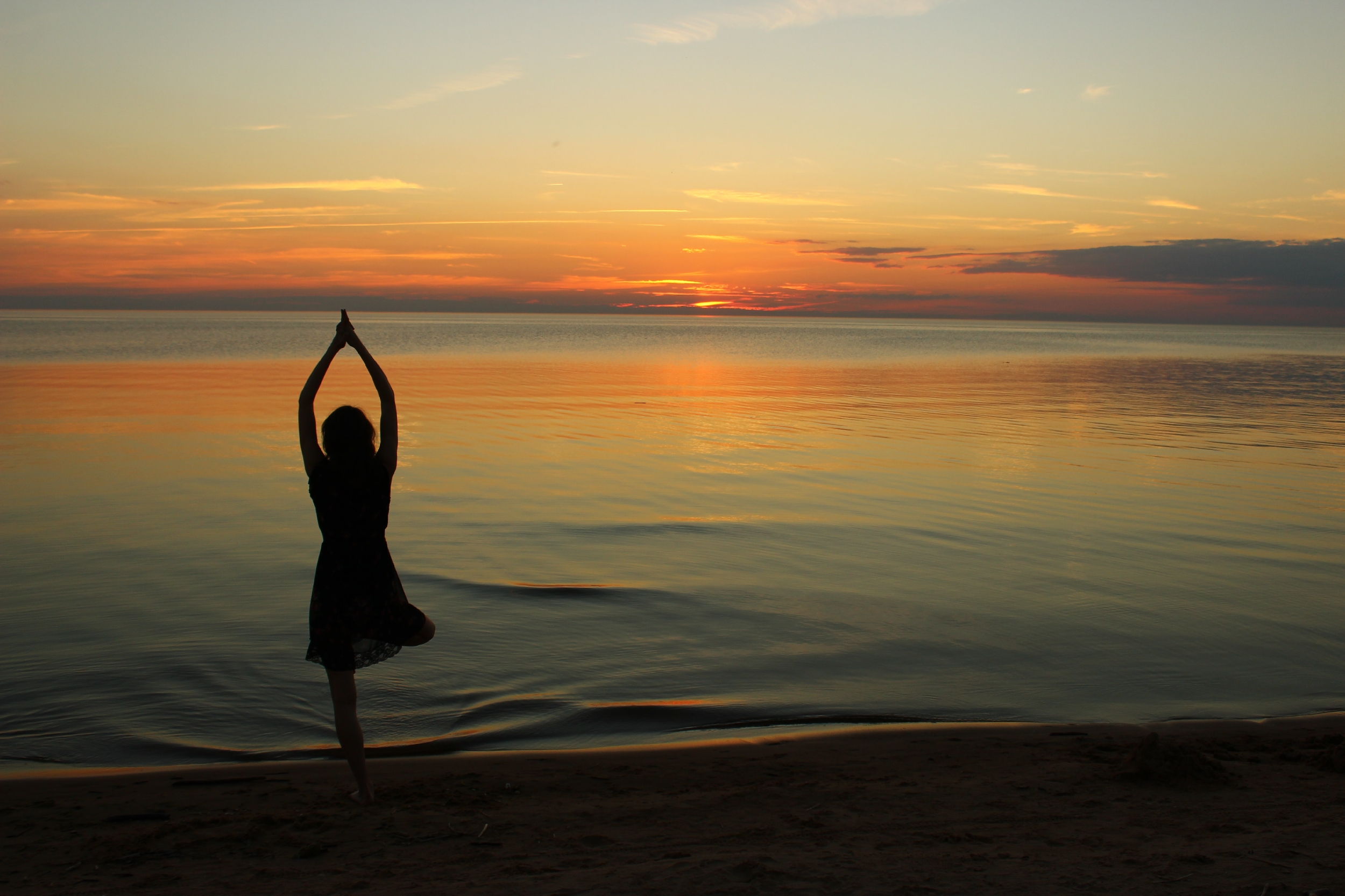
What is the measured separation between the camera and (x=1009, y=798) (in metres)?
4.85

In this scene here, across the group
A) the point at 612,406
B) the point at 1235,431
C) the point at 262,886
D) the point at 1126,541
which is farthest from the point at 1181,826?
the point at 612,406

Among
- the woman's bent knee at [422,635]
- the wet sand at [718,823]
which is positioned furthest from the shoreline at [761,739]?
the woman's bent knee at [422,635]

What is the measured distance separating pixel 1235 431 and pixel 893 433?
8.07 metres

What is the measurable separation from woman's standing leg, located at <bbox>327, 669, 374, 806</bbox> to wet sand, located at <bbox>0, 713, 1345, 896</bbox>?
12cm

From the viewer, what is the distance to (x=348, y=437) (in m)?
4.54

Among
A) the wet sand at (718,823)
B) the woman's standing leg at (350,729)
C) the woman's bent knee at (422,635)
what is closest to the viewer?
the wet sand at (718,823)

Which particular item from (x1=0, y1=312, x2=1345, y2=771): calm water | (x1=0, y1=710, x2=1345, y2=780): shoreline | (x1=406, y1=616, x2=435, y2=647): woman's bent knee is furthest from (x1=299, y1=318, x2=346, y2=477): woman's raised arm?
(x1=0, y1=312, x2=1345, y2=771): calm water

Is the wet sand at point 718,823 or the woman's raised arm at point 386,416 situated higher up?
the woman's raised arm at point 386,416

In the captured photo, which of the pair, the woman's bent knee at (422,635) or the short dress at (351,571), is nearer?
the short dress at (351,571)

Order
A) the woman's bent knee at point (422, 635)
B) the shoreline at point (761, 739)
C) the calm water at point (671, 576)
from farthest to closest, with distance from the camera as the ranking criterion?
the calm water at point (671, 576) → the shoreline at point (761, 739) → the woman's bent knee at point (422, 635)

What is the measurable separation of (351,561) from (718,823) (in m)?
2.23

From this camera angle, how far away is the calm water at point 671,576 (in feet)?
21.0

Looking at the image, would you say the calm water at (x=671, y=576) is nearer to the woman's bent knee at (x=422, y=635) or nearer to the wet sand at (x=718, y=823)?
the wet sand at (x=718, y=823)

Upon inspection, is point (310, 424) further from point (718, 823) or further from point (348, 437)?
point (718, 823)
